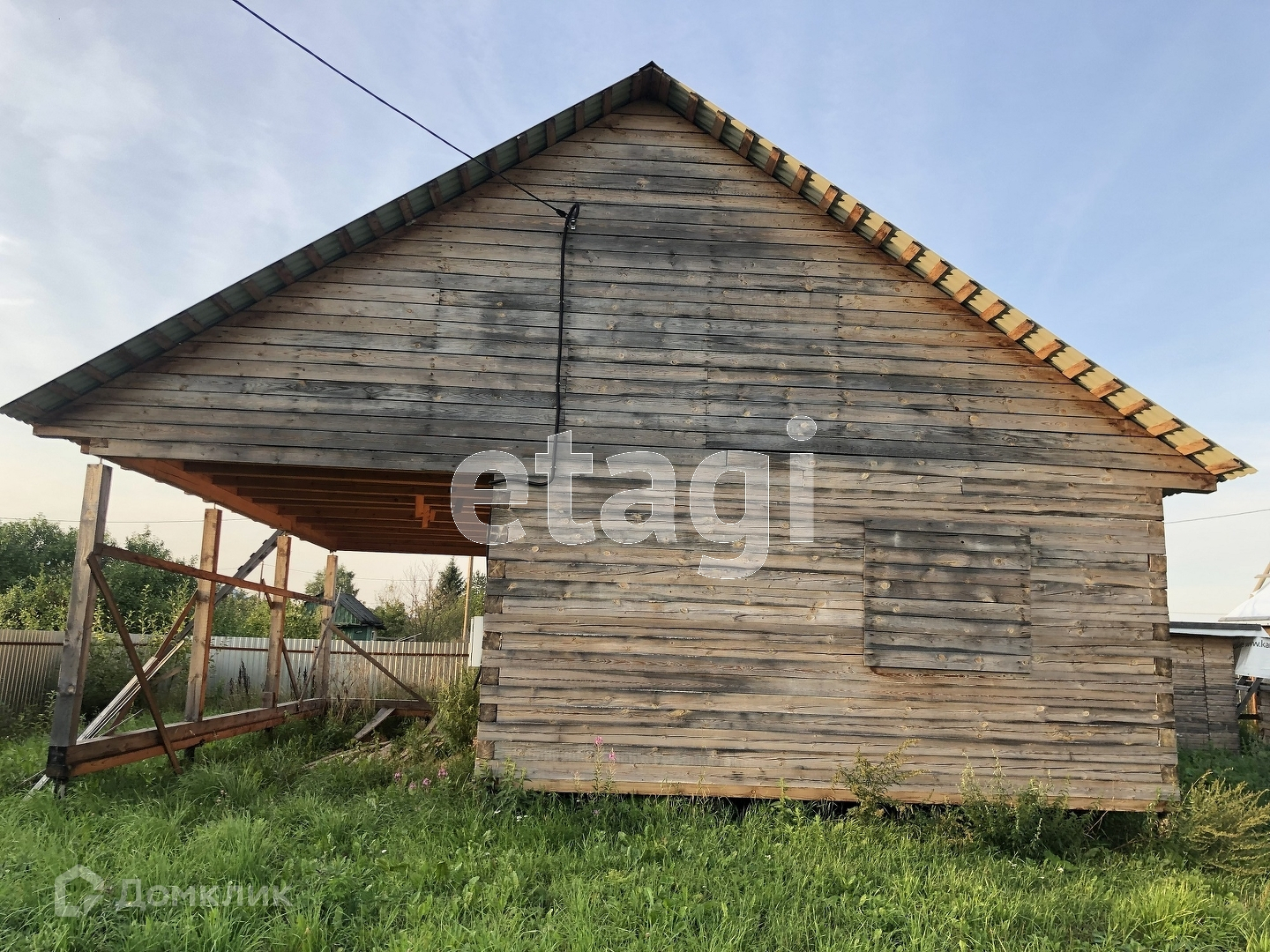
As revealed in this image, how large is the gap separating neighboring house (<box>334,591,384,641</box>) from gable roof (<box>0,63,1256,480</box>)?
90.1 ft

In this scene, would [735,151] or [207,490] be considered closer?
[735,151]

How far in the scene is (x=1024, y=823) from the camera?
25.9ft

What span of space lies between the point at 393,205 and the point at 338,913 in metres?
6.79

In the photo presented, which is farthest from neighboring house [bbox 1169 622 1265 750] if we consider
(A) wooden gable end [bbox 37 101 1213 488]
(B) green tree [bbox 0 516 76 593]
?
(B) green tree [bbox 0 516 76 593]

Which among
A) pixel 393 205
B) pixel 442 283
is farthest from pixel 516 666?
pixel 393 205

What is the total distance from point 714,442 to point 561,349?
1.95m

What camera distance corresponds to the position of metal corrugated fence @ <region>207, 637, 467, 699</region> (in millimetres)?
19938

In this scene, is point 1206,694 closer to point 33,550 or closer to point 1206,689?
point 1206,689

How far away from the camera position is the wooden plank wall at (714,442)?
860 cm

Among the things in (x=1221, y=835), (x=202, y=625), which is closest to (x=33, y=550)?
(x=202, y=625)

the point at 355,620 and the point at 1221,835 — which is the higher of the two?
the point at 355,620

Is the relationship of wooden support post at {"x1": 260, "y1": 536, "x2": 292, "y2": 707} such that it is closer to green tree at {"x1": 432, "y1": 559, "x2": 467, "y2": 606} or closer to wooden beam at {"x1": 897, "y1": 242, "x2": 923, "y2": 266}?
wooden beam at {"x1": 897, "y1": 242, "x2": 923, "y2": 266}

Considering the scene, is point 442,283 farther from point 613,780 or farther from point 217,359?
point 613,780

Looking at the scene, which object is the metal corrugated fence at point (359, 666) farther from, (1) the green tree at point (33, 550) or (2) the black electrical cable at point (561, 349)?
(1) the green tree at point (33, 550)
